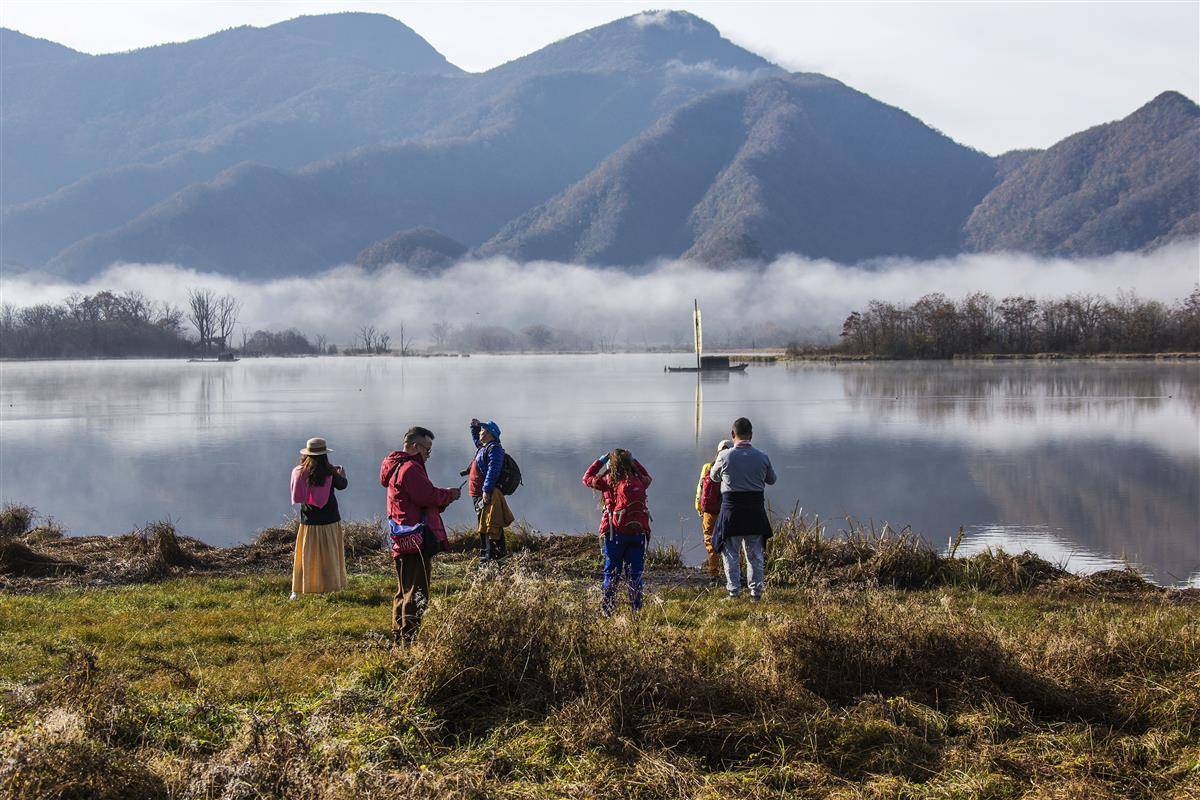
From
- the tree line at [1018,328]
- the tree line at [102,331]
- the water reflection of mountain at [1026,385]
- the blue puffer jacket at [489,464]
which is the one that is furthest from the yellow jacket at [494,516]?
the tree line at [102,331]

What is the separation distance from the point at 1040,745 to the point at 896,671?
1023mm

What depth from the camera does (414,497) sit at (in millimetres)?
8219

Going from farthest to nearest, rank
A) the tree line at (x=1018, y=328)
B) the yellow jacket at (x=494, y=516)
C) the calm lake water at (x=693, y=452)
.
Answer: the tree line at (x=1018, y=328) → the calm lake water at (x=693, y=452) → the yellow jacket at (x=494, y=516)

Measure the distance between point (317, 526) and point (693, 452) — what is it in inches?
735

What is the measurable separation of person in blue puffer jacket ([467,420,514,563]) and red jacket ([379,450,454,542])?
2972mm

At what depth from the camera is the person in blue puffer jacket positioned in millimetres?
11469

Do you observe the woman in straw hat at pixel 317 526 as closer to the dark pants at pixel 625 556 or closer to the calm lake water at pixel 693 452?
the dark pants at pixel 625 556

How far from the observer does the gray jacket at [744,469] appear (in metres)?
10.1

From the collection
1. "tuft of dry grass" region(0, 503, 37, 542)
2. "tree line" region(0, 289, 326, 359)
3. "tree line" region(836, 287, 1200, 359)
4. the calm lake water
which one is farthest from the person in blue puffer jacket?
"tree line" region(0, 289, 326, 359)

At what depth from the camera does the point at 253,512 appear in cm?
2027

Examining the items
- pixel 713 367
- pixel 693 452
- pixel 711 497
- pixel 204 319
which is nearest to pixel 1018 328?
pixel 713 367

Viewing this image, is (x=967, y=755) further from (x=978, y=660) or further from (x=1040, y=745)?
(x=978, y=660)

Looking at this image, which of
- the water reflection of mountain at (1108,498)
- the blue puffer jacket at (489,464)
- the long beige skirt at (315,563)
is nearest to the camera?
the long beige skirt at (315,563)

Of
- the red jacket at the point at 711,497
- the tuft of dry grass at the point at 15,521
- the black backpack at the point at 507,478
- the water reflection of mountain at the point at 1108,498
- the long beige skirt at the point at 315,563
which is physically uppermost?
the black backpack at the point at 507,478
